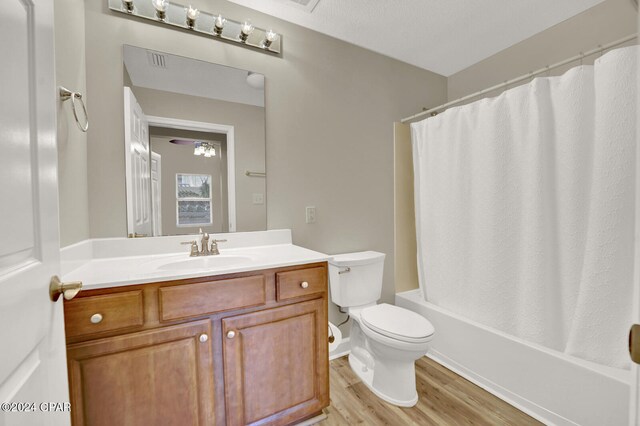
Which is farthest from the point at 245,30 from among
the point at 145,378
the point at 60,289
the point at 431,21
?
the point at 145,378

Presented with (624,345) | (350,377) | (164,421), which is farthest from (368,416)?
(624,345)

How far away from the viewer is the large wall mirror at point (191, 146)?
1.48 metres

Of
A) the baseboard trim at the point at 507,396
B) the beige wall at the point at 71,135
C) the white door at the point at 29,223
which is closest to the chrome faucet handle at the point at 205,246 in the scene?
the beige wall at the point at 71,135

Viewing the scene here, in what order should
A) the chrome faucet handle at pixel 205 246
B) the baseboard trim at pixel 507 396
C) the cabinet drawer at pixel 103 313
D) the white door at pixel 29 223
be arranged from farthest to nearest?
the chrome faucet handle at pixel 205 246
the baseboard trim at pixel 507 396
the cabinet drawer at pixel 103 313
the white door at pixel 29 223

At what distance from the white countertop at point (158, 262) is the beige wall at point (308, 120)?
0.13m

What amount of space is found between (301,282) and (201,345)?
0.49 meters

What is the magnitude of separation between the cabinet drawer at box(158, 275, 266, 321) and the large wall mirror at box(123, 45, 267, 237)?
1.95ft

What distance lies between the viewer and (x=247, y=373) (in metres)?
1.20

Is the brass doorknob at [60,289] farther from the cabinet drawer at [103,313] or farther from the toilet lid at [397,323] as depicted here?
the toilet lid at [397,323]

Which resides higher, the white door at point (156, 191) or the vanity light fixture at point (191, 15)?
the vanity light fixture at point (191, 15)

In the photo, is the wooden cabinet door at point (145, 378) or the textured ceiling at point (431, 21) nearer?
the wooden cabinet door at point (145, 378)

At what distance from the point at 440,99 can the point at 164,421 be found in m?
2.98

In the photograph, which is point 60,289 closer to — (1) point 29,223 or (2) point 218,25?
(1) point 29,223

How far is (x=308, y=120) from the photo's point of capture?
193 cm
